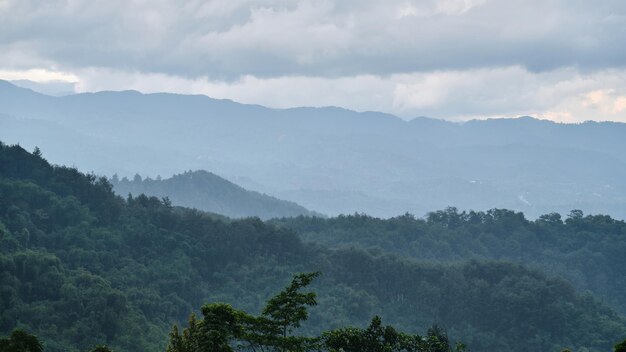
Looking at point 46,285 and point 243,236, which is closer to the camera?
point 46,285

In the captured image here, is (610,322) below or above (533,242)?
below

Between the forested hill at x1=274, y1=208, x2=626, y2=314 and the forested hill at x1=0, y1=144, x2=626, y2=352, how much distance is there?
64.4 feet

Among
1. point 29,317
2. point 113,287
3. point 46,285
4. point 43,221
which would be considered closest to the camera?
point 29,317

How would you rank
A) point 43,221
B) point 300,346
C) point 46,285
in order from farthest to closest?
point 43,221, point 46,285, point 300,346

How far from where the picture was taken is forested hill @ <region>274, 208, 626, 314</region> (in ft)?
385

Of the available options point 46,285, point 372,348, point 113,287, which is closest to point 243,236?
point 113,287

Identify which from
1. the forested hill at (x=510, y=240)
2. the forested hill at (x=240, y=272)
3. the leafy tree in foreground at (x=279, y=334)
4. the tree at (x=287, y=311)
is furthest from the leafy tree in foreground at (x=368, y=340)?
the forested hill at (x=510, y=240)

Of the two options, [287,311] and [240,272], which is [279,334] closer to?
[287,311]

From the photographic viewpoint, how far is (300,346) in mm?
30859

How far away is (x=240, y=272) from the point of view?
91750 millimetres

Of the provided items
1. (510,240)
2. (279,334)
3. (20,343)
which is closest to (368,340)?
(279,334)

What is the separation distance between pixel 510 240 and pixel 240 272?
1919 inches

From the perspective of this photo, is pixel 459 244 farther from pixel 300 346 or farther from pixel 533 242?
pixel 300 346

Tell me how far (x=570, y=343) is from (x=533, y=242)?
39745 mm
